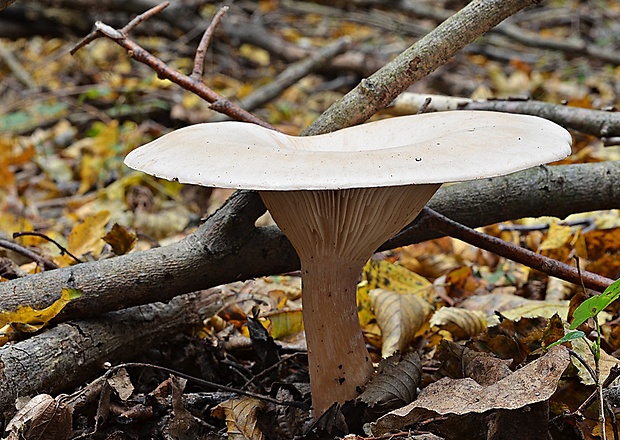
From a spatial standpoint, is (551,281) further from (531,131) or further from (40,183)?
(40,183)

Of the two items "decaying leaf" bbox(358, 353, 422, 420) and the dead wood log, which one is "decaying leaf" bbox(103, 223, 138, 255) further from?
"decaying leaf" bbox(358, 353, 422, 420)

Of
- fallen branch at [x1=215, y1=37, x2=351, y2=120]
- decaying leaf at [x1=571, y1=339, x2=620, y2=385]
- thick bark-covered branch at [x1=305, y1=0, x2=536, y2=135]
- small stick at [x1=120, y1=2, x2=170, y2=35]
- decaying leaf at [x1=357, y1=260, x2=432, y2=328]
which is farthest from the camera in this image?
fallen branch at [x1=215, y1=37, x2=351, y2=120]

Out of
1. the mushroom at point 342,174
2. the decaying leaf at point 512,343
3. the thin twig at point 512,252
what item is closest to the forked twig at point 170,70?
the mushroom at point 342,174

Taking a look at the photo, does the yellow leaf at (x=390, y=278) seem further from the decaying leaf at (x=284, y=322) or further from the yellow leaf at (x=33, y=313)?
the yellow leaf at (x=33, y=313)

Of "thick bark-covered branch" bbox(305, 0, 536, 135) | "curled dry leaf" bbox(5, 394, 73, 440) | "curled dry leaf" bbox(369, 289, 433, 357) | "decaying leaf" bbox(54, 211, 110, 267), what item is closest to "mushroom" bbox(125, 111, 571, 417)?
"thick bark-covered branch" bbox(305, 0, 536, 135)

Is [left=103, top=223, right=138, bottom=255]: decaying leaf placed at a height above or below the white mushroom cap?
below
